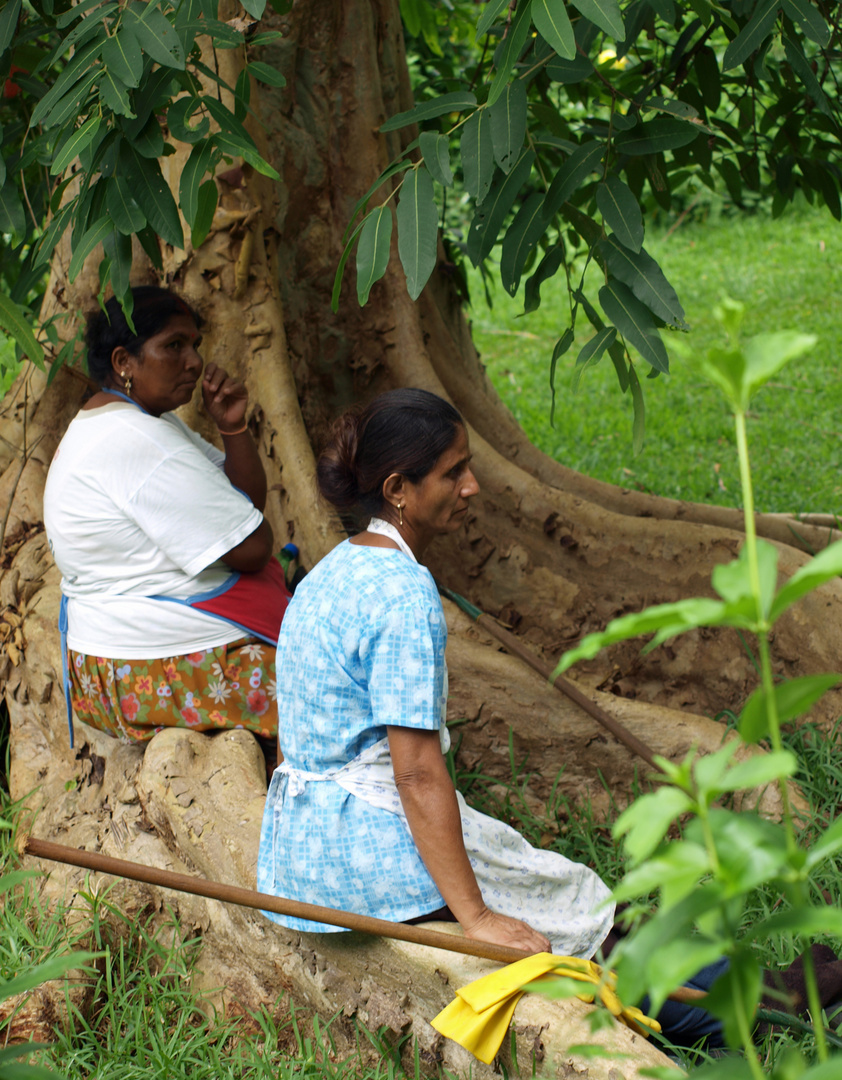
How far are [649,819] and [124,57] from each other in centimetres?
172

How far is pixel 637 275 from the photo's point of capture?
2.04m

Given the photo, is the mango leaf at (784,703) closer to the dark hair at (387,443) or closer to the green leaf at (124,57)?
the dark hair at (387,443)

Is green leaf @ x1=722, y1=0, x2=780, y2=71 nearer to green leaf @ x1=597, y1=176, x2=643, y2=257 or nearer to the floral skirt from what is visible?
green leaf @ x1=597, y1=176, x2=643, y2=257

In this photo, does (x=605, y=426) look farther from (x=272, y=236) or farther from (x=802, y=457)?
(x=272, y=236)

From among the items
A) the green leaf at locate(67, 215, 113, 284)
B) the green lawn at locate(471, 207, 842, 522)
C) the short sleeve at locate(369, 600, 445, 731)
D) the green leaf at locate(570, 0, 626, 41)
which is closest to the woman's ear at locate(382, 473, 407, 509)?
the short sleeve at locate(369, 600, 445, 731)

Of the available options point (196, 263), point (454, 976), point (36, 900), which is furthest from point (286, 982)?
point (196, 263)

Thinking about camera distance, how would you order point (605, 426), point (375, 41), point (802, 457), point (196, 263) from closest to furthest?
1. point (196, 263)
2. point (375, 41)
3. point (802, 457)
4. point (605, 426)

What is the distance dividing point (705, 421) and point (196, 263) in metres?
4.22

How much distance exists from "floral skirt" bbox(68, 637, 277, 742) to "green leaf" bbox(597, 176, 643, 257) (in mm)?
1426

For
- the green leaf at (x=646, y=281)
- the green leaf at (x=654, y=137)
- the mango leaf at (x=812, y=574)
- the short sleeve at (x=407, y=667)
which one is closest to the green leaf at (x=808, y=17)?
the green leaf at (x=654, y=137)

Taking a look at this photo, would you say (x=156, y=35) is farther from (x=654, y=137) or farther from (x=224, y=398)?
(x=224, y=398)

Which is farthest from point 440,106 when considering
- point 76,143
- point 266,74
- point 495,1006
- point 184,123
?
point 495,1006

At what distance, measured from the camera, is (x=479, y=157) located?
1.99 m

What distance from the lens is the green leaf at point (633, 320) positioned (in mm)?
2006
